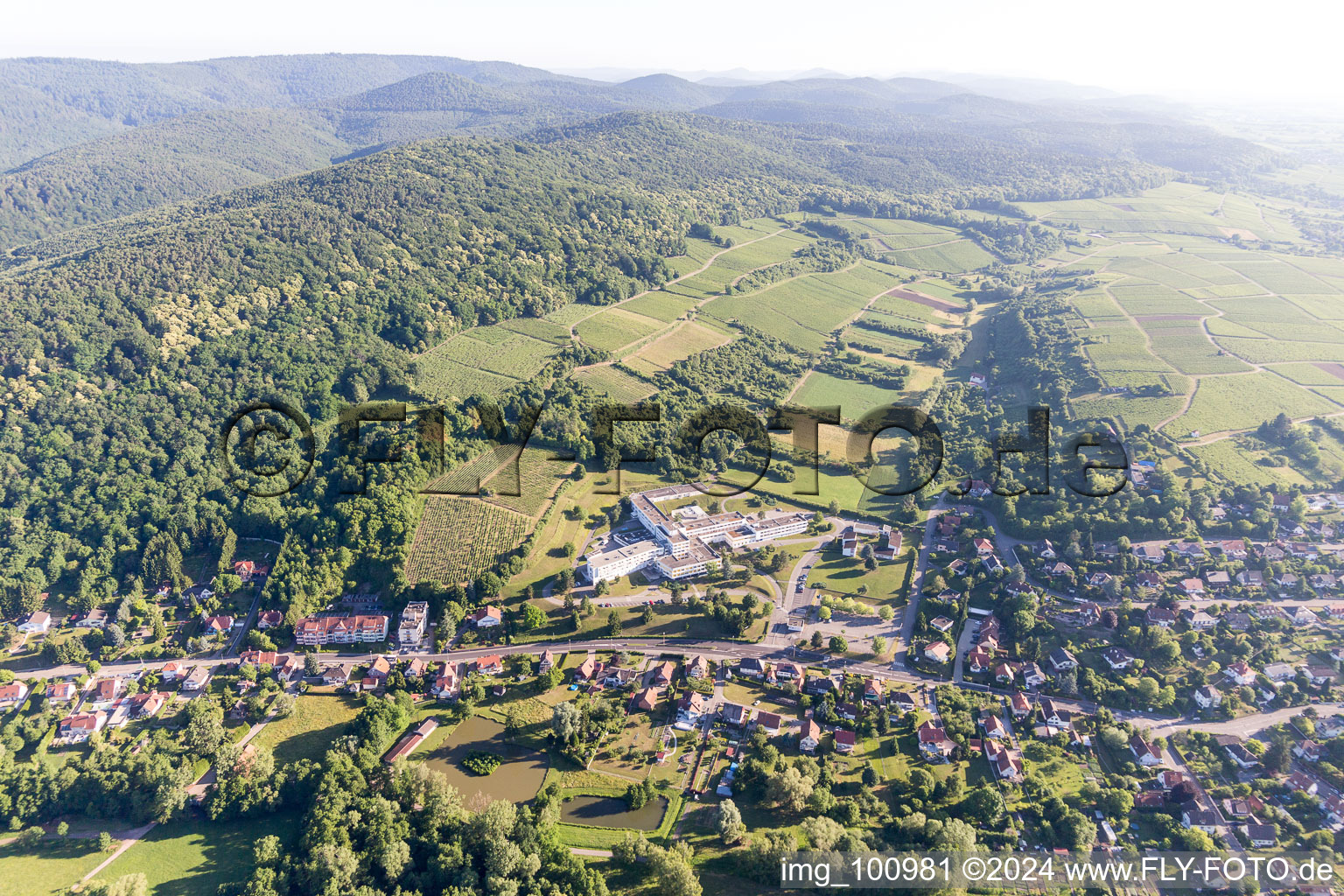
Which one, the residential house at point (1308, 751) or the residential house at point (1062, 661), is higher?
the residential house at point (1062, 661)

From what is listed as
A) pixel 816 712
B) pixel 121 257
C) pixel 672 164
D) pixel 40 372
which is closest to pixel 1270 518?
pixel 816 712

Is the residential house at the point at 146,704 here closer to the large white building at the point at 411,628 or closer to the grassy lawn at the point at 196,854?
the grassy lawn at the point at 196,854

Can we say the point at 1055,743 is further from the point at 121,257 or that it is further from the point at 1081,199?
the point at 1081,199

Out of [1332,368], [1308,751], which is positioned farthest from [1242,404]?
[1308,751]

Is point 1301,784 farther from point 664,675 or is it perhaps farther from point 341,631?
point 341,631

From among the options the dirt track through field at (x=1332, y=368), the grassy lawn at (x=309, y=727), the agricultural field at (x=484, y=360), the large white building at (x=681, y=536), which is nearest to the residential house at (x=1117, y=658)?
the large white building at (x=681, y=536)

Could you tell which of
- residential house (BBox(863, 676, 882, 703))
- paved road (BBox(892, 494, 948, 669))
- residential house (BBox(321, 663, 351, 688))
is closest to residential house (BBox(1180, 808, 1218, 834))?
paved road (BBox(892, 494, 948, 669))

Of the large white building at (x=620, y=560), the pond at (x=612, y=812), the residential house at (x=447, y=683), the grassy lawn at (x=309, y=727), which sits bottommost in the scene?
the pond at (x=612, y=812)
